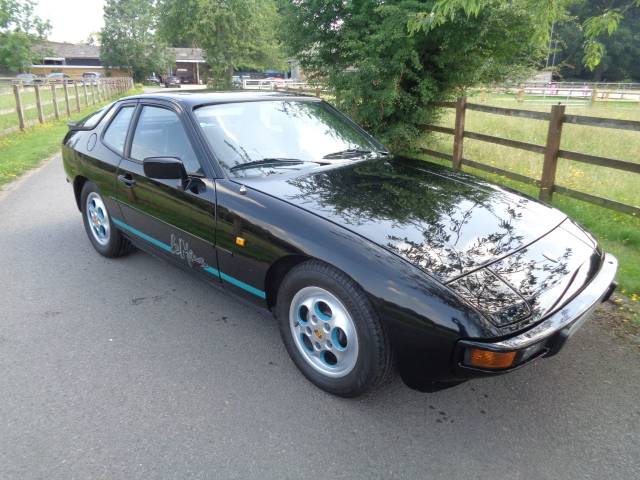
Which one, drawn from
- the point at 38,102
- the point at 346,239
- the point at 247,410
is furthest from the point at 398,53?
the point at 38,102

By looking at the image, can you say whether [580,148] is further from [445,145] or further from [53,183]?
[53,183]

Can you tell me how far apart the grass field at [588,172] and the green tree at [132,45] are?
66.1 meters

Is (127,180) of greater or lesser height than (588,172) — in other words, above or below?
above

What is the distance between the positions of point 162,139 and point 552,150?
4.65m

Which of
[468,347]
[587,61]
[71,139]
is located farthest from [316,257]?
[587,61]

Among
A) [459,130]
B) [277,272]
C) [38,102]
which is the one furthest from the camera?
[38,102]

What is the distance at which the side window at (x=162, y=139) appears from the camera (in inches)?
131

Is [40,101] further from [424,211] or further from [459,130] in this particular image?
[424,211]

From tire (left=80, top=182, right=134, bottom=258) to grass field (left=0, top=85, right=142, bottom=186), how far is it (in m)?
4.21

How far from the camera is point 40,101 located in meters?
15.4

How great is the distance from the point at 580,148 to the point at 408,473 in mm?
8919

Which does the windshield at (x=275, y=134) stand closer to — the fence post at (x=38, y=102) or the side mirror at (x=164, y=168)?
the side mirror at (x=164, y=168)

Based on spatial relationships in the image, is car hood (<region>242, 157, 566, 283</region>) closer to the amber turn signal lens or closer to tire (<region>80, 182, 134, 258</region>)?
the amber turn signal lens

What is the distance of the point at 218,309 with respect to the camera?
3686 millimetres
